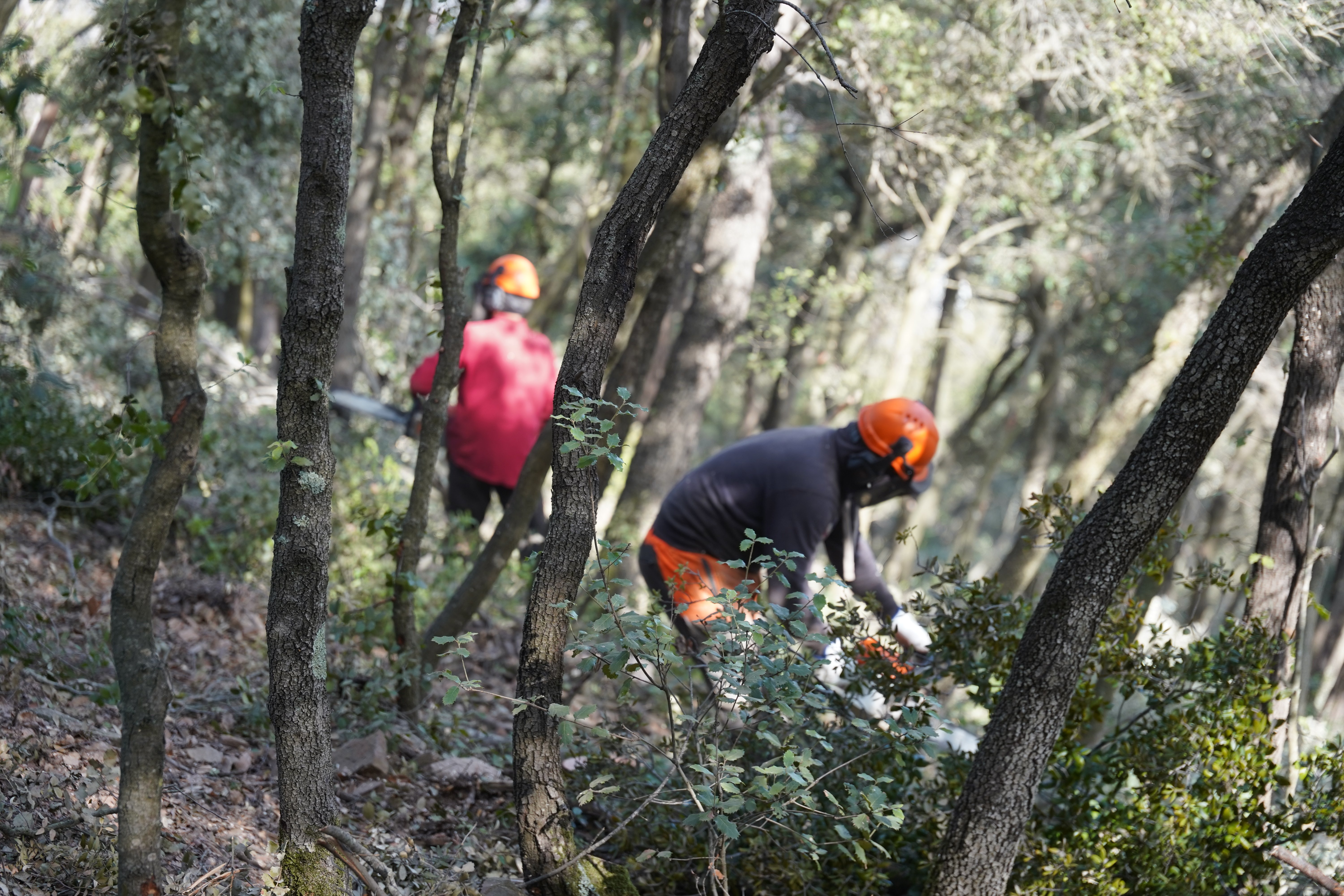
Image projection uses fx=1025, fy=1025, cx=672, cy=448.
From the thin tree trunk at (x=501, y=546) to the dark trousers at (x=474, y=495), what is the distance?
179cm

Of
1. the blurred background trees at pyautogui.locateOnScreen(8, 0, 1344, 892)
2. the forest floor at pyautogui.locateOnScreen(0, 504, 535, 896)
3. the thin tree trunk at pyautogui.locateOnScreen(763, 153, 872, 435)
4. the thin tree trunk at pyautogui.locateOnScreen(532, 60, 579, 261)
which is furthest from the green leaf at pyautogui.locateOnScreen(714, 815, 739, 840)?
the thin tree trunk at pyautogui.locateOnScreen(532, 60, 579, 261)

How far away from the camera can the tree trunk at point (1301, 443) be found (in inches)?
166

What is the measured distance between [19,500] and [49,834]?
315cm

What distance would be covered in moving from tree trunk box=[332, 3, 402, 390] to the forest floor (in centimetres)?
321

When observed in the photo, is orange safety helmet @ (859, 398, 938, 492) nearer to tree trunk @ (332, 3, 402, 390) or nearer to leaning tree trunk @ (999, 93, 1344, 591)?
leaning tree trunk @ (999, 93, 1344, 591)

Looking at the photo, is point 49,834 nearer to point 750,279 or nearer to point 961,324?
point 750,279

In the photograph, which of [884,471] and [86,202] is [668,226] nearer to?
[884,471]

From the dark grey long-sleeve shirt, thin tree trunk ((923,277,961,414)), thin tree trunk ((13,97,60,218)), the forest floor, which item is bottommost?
the forest floor

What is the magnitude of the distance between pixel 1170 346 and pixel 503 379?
4.44 m

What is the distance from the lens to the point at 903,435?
4602mm

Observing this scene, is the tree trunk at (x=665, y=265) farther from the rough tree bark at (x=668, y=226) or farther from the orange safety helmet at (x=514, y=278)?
the orange safety helmet at (x=514, y=278)

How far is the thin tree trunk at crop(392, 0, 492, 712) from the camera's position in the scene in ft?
13.7

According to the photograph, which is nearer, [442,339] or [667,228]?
[442,339]

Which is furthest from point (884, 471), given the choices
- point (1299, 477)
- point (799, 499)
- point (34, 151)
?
point (34, 151)
